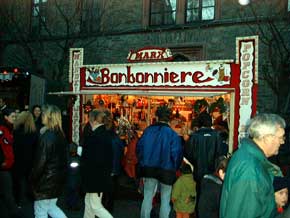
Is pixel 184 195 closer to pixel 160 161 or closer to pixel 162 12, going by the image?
pixel 160 161

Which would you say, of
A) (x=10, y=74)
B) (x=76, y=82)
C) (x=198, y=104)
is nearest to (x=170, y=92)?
(x=198, y=104)

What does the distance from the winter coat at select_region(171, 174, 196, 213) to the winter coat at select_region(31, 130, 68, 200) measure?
1697mm

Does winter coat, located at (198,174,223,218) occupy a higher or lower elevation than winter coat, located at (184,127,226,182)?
lower

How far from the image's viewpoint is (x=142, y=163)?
7.12 meters

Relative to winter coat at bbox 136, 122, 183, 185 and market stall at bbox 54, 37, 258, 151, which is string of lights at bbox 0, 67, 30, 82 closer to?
market stall at bbox 54, 37, 258, 151

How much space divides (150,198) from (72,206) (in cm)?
234

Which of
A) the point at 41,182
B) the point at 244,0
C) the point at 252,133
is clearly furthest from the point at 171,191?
the point at 244,0

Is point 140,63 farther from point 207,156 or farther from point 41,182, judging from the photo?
point 41,182

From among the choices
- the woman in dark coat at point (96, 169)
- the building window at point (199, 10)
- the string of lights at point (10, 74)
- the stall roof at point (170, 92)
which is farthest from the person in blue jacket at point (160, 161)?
the building window at point (199, 10)

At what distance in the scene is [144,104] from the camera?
1268cm

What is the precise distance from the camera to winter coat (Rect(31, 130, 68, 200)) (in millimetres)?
6086

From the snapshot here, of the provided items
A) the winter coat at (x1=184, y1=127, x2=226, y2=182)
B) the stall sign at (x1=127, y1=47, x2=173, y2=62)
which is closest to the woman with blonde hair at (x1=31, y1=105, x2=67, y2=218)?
the winter coat at (x1=184, y1=127, x2=226, y2=182)

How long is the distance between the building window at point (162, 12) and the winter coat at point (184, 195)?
41.1 feet

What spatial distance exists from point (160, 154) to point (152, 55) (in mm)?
4897
